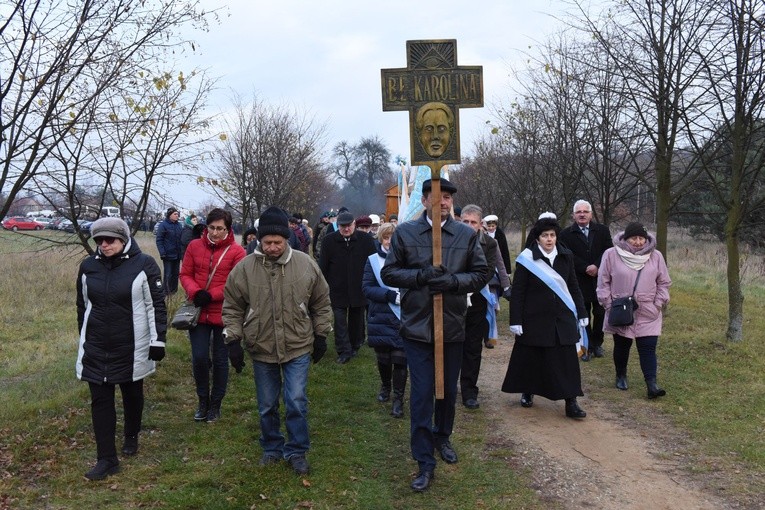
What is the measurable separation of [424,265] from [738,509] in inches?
103

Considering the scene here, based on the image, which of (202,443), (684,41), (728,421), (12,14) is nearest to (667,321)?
(684,41)

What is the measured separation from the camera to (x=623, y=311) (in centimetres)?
Result: 724

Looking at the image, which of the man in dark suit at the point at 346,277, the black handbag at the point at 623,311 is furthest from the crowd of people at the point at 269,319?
the man in dark suit at the point at 346,277

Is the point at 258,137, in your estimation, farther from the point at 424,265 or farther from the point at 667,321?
the point at 424,265

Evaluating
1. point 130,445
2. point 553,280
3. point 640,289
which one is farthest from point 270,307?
point 640,289

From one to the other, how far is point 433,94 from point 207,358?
307 centimetres

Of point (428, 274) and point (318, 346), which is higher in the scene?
point (428, 274)

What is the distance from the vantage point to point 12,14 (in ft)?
16.5

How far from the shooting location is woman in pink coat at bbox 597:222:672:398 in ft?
23.8

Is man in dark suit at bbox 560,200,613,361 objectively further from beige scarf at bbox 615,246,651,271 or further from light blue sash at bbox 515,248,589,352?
light blue sash at bbox 515,248,589,352

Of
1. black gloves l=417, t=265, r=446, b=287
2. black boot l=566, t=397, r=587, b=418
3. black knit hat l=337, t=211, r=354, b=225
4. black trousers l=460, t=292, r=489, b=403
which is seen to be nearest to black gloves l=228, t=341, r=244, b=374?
black gloves l=417, t=265, r=446, b=287

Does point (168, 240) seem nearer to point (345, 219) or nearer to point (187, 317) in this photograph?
point (345, 219)

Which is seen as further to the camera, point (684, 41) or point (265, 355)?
point (684, 41)

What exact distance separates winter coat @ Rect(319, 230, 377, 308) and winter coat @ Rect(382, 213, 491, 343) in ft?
14.6
